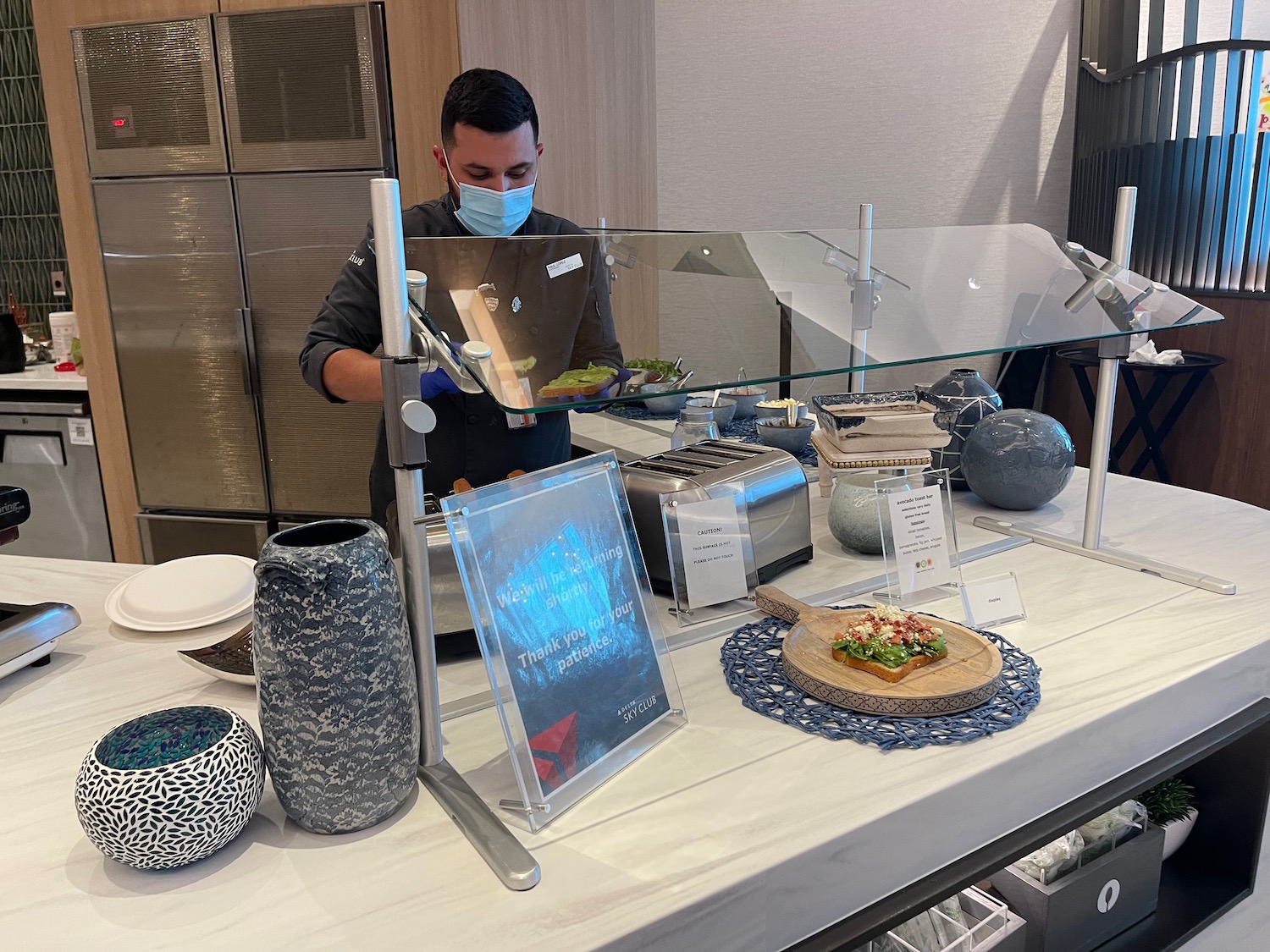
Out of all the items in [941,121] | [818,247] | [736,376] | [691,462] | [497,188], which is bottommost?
[691,462]

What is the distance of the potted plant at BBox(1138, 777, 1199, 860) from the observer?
1.26m

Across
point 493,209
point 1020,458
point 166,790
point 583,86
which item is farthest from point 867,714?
point 583,86

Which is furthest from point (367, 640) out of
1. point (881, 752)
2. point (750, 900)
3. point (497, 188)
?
point (497, 188)

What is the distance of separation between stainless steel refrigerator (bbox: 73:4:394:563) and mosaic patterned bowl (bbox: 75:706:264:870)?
2.44 meters

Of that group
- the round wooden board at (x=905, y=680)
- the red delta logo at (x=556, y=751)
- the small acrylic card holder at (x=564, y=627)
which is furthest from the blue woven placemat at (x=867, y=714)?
the red delta logo at (x=556, y=751)

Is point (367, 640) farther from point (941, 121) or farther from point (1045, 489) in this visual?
point (941, 121)

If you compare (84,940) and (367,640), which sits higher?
(367,640)

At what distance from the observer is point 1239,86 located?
368 cm

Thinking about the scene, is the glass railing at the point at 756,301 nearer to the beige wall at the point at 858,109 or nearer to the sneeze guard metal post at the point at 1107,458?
the sneeze guard metal post at the point at 1107,458

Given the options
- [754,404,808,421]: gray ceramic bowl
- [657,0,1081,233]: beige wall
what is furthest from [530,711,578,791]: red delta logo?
[657,0,1081,233]: beige wall

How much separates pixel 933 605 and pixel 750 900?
63 cm

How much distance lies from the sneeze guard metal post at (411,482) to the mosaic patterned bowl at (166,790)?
170 millimetres

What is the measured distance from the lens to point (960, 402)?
5.59ft

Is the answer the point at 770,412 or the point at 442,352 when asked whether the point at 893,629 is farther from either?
the point at 770,412
